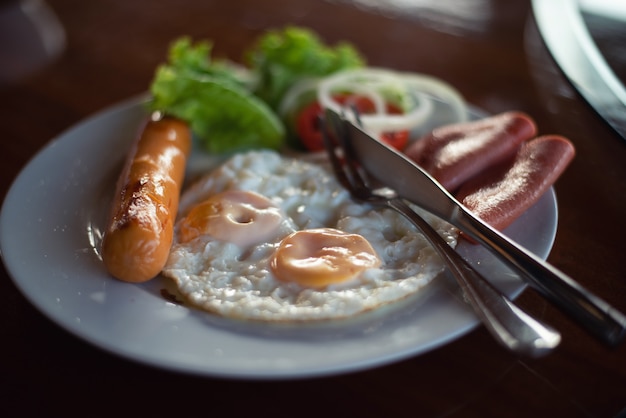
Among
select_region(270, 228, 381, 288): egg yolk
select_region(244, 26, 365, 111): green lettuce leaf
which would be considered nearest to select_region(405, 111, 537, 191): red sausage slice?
select_region(270, 228, 381, 288): egg yolk

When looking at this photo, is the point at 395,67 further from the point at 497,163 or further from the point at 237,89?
the point at 497,163

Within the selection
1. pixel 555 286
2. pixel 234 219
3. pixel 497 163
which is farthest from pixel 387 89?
pixel 555 286

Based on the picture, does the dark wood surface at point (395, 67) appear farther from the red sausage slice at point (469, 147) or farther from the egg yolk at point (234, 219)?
the egg yolk at point (234, 219)

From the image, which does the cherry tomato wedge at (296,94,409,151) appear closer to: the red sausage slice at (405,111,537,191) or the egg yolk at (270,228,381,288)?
the red sausage slice at (405,111,537,191)

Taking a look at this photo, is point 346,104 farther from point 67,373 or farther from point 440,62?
point 67,373

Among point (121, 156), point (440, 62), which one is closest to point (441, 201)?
point (121, 156)
